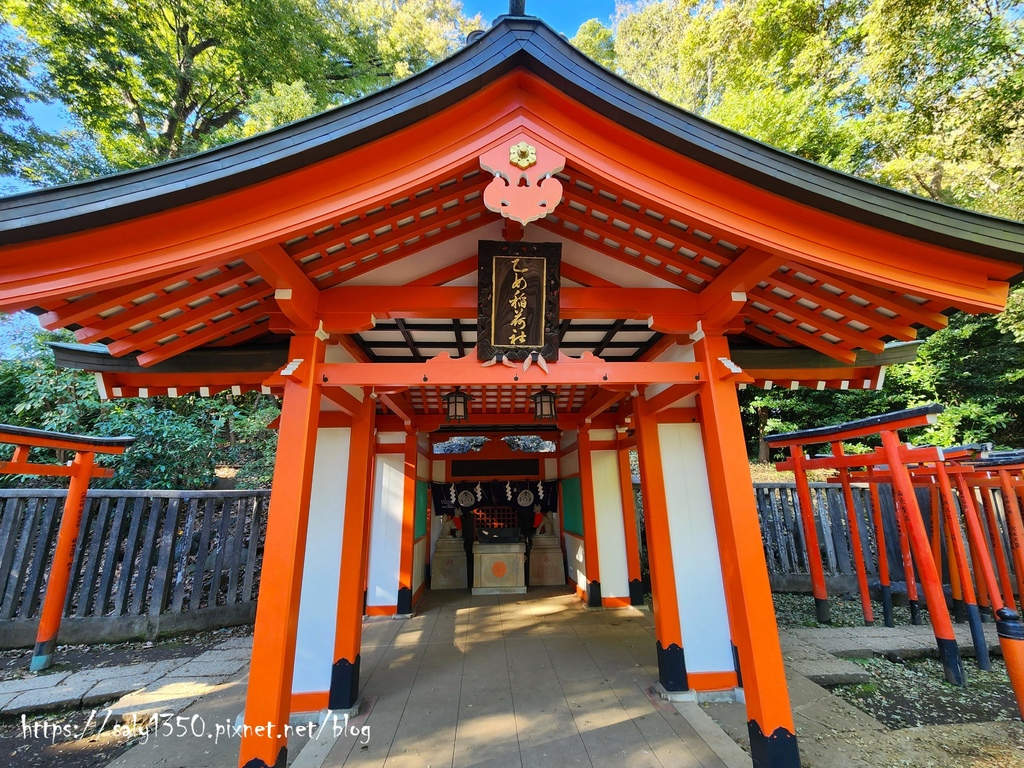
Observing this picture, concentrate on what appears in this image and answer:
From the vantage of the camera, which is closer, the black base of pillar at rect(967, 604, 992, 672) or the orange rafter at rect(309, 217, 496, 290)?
the orange rafter at rect(309, 217, 496, 290)

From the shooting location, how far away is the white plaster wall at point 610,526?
6.77 metres

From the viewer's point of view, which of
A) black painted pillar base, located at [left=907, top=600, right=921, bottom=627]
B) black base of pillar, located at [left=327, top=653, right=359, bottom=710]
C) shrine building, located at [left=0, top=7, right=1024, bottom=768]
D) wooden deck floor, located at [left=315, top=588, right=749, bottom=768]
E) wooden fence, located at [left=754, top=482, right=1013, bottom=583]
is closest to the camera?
shrine building, located at [left=0, top=7, right=1024, bottom=768]

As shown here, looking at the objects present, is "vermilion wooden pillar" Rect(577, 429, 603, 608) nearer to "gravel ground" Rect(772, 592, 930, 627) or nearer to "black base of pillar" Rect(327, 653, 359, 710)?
"gravel ground" Rect(772, 592, 930, 627)

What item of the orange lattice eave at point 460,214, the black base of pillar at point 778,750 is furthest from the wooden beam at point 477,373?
the black base of pillar at point 778,750

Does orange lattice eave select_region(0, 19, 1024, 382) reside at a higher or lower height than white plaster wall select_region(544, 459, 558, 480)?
higher

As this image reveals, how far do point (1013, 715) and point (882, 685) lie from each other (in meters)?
0.91

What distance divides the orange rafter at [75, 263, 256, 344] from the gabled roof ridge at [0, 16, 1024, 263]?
1.81 ft

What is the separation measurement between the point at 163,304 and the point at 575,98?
288 cm

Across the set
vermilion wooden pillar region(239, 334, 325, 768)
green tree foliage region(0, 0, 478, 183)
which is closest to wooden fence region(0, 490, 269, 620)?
vermilion wooden pillar region(239, 334, 325, 768)

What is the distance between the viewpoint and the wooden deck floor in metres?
3.02

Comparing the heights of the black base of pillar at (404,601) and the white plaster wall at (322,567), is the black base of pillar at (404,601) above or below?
below

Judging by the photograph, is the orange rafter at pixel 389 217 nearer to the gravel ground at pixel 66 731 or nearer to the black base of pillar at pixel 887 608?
the gravel ground at pixel 66 731

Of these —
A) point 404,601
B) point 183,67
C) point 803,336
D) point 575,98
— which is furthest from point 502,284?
point 183,67

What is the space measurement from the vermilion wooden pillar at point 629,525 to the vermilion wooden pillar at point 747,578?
375cm
